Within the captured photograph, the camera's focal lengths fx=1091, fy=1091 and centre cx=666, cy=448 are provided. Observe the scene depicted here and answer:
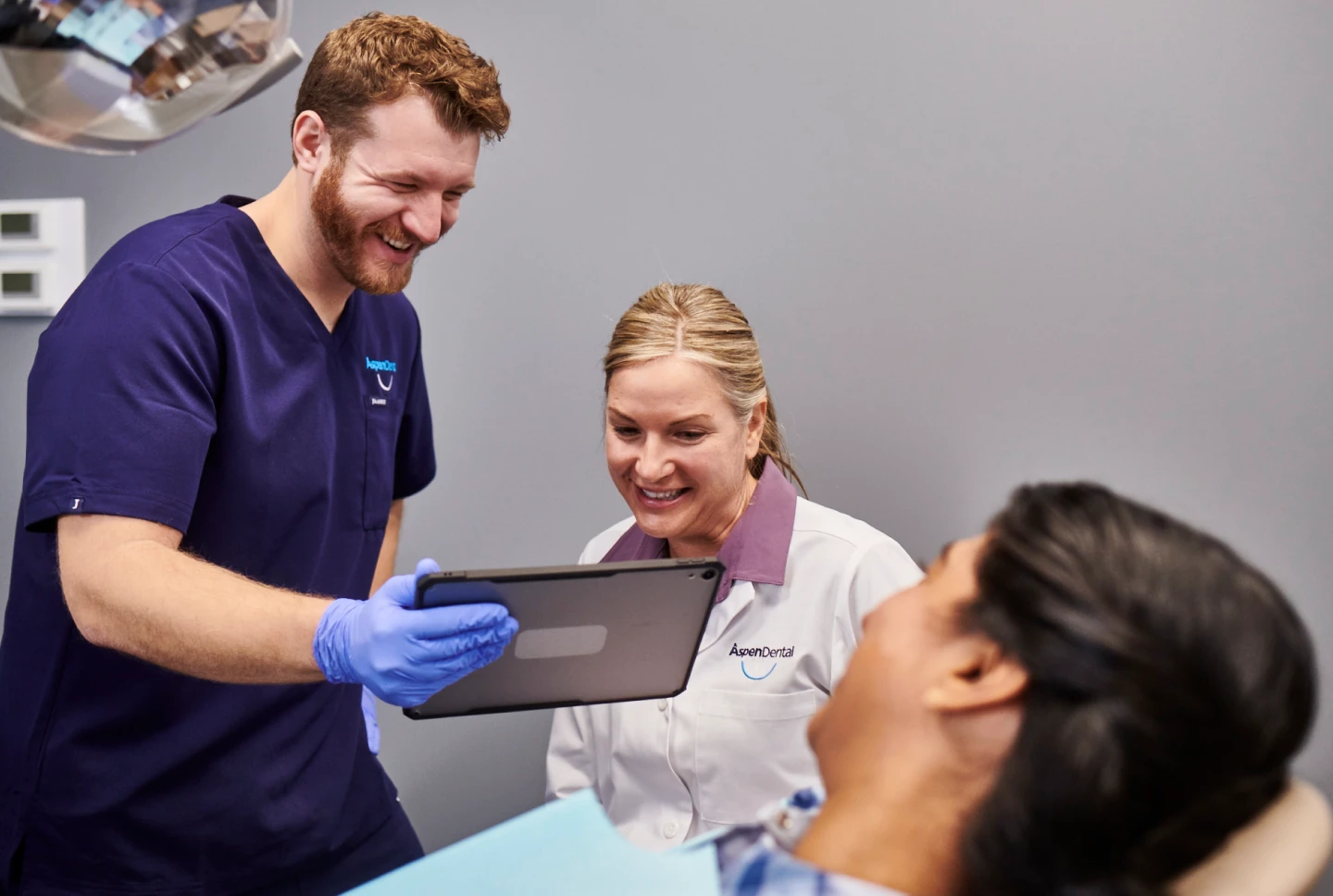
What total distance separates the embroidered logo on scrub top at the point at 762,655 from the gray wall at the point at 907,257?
34cm

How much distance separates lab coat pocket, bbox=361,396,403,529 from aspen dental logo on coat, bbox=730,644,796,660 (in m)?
0.52

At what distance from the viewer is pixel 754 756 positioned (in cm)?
142

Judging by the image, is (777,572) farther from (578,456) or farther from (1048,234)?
(1048,234)

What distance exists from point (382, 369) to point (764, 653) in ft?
2.14

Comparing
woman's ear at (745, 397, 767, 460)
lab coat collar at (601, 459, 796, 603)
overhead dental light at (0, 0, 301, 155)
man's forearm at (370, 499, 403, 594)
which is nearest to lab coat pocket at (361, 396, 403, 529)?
man's forearm at (370, 499, 403, 594)

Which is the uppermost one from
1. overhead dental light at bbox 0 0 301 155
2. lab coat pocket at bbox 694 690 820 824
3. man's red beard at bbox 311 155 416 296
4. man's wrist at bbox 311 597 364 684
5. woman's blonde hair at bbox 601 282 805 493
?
overhead dental light at bbox 0 0 301 155

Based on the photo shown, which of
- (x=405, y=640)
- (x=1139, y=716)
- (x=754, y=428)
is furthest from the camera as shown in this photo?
(x=754, y=428)

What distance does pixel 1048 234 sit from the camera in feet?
5.22

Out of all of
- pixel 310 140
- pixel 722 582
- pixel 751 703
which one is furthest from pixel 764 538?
pixel 310 140

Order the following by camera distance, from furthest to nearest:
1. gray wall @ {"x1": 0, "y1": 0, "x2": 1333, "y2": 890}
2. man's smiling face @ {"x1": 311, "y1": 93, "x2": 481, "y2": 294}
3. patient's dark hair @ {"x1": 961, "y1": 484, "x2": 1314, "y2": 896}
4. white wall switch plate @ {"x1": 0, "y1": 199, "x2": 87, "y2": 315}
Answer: white wall switch plate @ {"x1": 0, "y1": 199, "x2": 87, "y2": 315} < gray wall @ {"x1": 0, "y1": 0, "x2": 1333, "y2": 890} < man's smiling face @ {"x1": 311, "y1": 93, "x2": 481, "y2": 294} < patient's dark hair @ {"x1": 961, "y1": 484, "x2": 1314, "y2": 896}

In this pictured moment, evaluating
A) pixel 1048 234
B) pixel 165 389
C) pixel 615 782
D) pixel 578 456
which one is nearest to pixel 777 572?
pixel 615 782

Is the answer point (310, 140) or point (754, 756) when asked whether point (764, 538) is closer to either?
point (754, 756)

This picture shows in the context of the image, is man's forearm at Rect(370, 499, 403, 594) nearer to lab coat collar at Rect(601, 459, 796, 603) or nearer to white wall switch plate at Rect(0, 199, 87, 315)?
lab coat collar at Rect(601, 459, 796, 603)

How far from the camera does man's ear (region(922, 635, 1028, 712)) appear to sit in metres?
0.71
